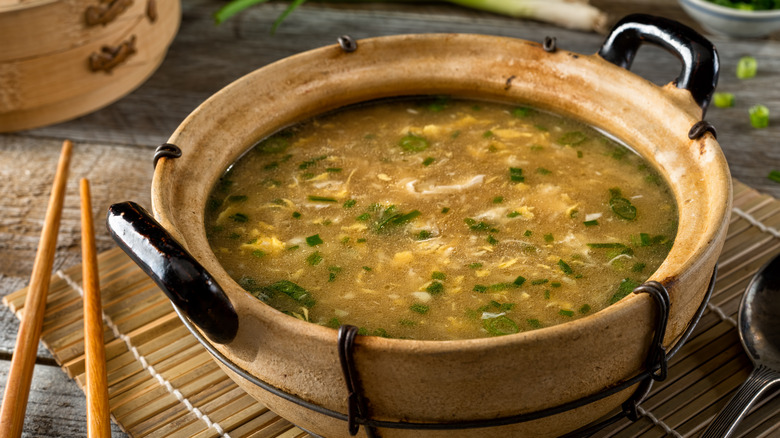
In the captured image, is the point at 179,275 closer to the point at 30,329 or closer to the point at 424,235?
the point at 424,235

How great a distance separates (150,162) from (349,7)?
156 cm

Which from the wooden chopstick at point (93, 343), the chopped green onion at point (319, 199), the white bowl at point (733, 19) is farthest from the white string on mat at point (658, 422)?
the white bowl at point (733, 19)

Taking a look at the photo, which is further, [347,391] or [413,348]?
[347,391]

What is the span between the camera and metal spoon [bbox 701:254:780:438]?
1.82 m

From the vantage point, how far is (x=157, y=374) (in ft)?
6.83

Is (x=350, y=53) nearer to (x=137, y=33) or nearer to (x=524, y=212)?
(x=524, y=212)

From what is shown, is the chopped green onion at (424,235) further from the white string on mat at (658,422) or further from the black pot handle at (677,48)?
the black pot handle at (677,48)

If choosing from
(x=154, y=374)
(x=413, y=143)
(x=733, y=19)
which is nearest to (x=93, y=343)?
(x=154, y=374)

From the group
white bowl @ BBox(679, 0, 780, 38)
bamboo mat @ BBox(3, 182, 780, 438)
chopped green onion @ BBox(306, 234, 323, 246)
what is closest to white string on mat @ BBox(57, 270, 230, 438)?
bamboo mat @ BBox(3, 182, 780, 438)

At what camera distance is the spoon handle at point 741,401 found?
1.80 m

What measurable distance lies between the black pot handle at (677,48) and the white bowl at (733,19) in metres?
1.60

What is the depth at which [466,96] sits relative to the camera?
2504 millimetres

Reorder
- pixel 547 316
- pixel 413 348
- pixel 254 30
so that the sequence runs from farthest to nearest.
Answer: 1. pixel 254 30
2. pixel 547 316
3. pixel 413 348

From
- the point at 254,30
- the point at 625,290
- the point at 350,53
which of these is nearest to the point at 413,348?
the point at 625,290
